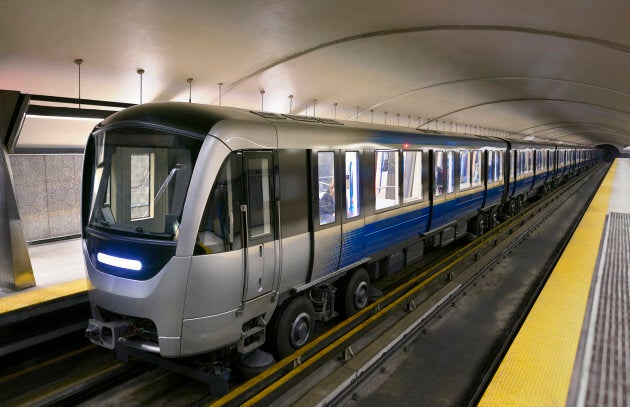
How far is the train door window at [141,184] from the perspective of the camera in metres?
4.34

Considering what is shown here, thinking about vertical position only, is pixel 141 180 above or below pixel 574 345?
above

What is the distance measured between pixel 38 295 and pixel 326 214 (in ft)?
14.6

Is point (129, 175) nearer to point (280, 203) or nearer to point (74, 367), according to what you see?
point (280, 203)

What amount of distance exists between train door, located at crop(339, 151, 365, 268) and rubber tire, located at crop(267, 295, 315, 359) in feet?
3.11

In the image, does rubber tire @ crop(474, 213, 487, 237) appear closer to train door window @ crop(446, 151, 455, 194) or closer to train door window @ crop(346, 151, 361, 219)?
train door window @ crop(446, 151, 455, 194)

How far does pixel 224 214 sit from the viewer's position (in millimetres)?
4199

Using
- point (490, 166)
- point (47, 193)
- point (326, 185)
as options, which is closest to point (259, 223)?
point (326, 185)

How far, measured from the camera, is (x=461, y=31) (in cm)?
919

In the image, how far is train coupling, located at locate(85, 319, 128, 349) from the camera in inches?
173

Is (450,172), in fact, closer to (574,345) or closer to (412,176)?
(412,176)

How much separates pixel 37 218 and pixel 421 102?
14222mm

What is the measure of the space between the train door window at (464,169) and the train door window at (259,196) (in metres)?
6.74

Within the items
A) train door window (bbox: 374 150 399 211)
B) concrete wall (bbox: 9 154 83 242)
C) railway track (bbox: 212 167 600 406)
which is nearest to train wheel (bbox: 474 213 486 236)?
railway track (bbox: 212 167 600 406)

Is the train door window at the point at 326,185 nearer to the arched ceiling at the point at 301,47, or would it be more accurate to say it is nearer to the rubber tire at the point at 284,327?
the rubber tire at the point at 284,327
